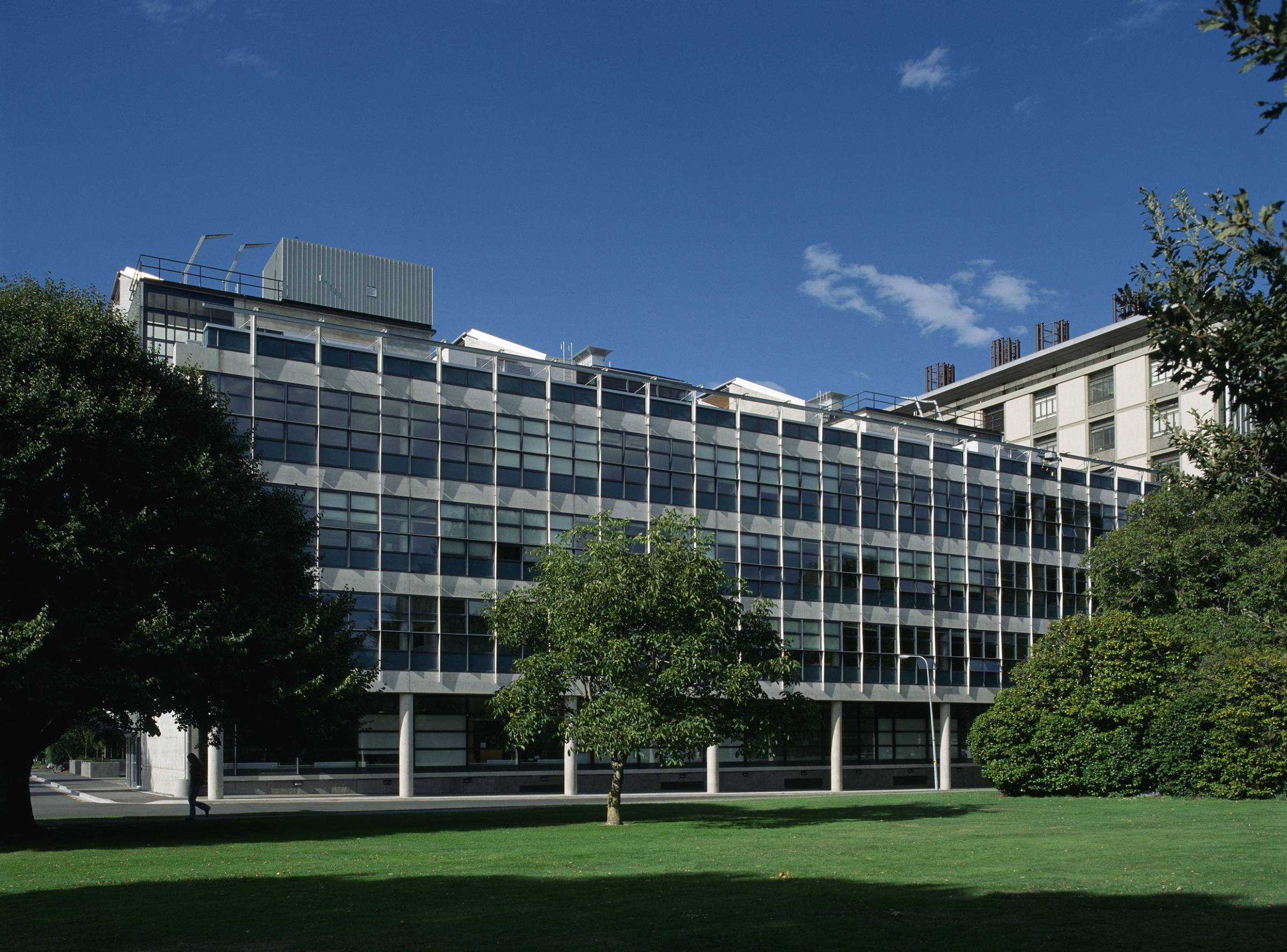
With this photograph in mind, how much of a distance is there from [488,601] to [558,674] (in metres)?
5.27

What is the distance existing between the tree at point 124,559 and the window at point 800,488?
1374 inches

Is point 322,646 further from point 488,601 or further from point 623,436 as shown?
point 623,436

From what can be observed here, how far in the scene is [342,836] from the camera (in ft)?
98.3

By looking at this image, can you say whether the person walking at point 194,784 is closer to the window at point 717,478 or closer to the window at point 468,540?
the window at point 468,540

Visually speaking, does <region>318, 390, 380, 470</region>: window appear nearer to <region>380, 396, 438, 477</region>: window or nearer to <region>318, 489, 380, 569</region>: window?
<region>380, 396, 438, 477</region>: window

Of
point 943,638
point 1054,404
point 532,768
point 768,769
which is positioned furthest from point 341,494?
point 1054,404

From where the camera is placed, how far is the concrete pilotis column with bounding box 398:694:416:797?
52719mm

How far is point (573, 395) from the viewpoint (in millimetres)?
58594

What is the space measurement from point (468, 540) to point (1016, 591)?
1444 inches

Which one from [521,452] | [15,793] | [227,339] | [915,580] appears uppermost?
[227,339]

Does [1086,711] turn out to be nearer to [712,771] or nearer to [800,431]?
[712,771]

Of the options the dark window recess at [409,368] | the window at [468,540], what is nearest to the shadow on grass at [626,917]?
the window at [468,540]

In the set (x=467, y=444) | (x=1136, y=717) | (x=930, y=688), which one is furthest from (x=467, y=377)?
(x=930, y=688)

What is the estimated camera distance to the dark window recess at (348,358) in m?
52.3
